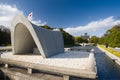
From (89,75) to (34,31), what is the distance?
864 centimetres

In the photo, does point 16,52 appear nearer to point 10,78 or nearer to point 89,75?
point 10,78

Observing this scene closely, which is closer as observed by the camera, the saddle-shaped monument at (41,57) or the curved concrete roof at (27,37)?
the saddle-shaped monument at (41,57)

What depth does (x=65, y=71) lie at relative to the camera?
210 inches

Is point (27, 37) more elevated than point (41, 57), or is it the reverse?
point (27, 37)

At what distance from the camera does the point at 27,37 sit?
16.8m

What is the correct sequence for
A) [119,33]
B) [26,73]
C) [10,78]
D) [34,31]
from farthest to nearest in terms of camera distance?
[119,33], [34,31], [10,78], [26,73]

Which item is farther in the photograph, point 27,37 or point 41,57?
point 27,37

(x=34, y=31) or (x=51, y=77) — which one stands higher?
(x=34, y=31)

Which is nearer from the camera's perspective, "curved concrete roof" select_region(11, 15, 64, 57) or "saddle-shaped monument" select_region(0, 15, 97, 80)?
"saddle-shaped monument" select_region(0, 15, 97, 80)

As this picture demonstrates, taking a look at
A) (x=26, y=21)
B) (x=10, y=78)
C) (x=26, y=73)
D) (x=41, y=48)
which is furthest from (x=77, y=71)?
(x=26, y=21)

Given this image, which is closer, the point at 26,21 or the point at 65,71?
the point at 65,71

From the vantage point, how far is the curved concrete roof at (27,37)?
12469 millimetres

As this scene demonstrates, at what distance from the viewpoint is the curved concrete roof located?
40.9ft

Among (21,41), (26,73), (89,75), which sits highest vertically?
(21,41)
